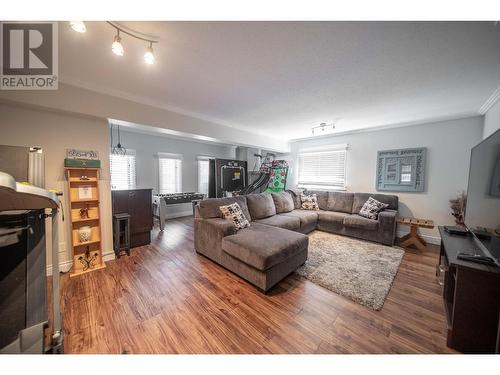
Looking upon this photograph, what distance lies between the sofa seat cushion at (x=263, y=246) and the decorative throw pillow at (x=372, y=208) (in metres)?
2.08

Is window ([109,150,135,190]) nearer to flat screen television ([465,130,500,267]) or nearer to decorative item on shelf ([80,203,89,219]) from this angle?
decorative item on shelf ([80,203,89,219])

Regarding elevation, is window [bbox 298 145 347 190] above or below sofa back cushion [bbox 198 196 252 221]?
above

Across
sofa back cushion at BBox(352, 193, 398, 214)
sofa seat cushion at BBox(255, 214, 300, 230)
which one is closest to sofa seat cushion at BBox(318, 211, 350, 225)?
sofa back cushion at BBox(352, 193, 398, 214)

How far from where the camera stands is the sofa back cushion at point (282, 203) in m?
3.88

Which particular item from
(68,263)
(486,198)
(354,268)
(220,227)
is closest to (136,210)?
(68,263)

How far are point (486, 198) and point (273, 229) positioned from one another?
2046 mm

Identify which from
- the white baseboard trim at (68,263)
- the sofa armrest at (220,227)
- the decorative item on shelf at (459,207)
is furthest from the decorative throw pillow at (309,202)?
the white baseboard trim at (68,263)

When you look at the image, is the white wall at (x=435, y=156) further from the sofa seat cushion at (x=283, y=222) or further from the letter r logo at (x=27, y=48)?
the letter r logo at (x=27, y=48)

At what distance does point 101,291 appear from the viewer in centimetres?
185

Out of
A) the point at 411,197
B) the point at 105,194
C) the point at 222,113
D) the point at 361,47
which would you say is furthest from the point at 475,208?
the point at 105,194

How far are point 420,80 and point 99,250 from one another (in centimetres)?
A: 463

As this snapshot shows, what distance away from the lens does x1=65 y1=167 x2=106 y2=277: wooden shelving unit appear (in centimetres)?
221

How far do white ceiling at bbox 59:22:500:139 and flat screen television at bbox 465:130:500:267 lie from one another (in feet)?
2.87

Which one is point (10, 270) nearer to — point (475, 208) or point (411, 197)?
point (475, 208)
